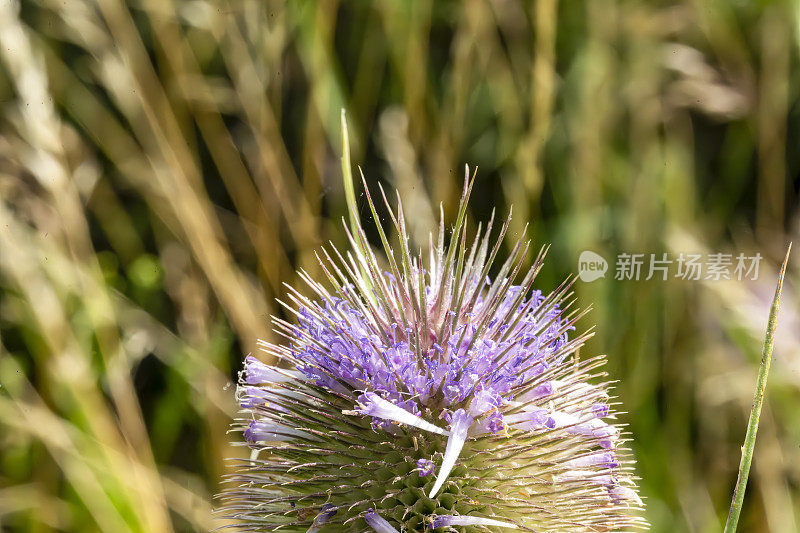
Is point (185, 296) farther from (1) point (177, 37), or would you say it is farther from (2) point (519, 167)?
(2) point (519, 167)

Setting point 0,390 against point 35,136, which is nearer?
point 35,136

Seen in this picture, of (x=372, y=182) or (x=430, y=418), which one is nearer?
(x=430, y=418)

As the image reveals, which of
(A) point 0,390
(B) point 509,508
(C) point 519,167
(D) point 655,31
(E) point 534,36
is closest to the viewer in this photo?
(B) point 509,508

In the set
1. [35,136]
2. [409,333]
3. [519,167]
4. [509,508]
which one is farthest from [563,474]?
[35,136]

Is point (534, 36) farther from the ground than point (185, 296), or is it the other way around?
point (534, 36)

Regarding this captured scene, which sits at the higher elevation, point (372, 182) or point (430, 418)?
point (372, 182)

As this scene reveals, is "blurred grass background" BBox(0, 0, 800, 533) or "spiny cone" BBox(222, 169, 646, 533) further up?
"blurred grass background" BBox(0, 0, 800, 533)
